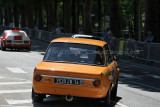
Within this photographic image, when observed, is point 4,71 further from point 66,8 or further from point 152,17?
point 66,8

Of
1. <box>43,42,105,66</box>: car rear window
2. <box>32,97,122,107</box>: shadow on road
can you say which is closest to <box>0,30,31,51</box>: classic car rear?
<box>32,97,122,107</box>: shadow on road

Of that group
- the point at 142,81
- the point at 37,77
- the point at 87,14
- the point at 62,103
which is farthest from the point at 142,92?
the point at 87,14

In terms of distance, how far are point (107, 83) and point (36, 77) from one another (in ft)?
5.03

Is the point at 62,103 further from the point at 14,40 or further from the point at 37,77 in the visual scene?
the point at 14,40

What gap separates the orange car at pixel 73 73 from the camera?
8547 millimetres

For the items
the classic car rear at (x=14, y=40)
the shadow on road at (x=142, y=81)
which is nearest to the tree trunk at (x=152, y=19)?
the classic car rear at (x=14, y=40)

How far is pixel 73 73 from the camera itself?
337 inches

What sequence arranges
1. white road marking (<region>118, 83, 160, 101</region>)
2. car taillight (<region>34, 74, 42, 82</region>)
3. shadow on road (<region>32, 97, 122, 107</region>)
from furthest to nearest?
white road marking (<region>118, 83, 160, 101</region>) → shadow on road (<region>32, 97, 122, 107</region>) → car taillight (<region>34, 74, 42, 82</region>)

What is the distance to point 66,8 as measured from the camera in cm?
4534

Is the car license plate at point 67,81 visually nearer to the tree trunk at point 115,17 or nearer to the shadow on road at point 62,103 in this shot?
the shadow on road at point 62,103

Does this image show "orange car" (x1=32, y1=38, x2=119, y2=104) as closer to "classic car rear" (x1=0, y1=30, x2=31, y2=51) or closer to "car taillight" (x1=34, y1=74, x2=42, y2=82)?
"car taillight" (x1=34, y1=74, x2=42, y2=82)

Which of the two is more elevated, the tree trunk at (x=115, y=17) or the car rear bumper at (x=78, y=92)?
the tree trunk at (x=115, y=17)

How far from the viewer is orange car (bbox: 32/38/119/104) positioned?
855cm

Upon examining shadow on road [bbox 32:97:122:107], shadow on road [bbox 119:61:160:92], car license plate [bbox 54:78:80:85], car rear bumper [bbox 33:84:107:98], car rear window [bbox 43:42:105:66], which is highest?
car rear window [bbox 43:42:105:66]
